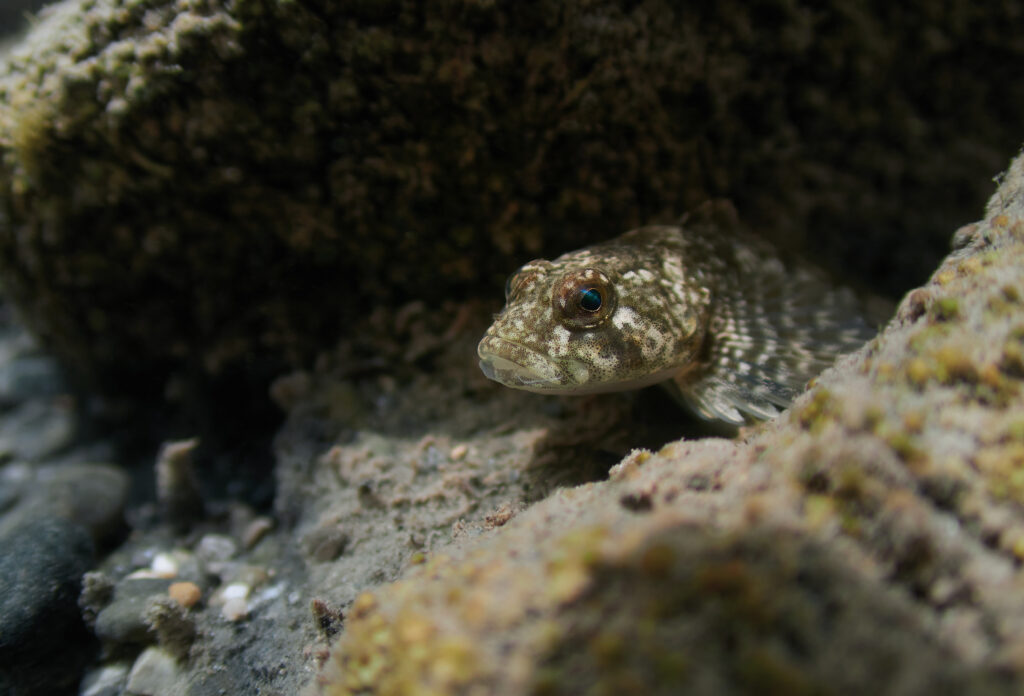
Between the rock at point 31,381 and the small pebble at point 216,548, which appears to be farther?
the rock at point 31,381

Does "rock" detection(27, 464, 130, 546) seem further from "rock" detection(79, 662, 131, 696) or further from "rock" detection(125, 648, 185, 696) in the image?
"rock" detection(125, 648, 185, 696)

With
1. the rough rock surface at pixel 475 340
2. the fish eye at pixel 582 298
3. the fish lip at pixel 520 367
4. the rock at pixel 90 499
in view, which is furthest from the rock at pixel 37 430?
the fish eye at pixel 582 298

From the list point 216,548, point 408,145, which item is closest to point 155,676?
point 216,548

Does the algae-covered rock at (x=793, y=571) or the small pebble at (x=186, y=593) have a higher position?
the algae-covered rock at (x=793, y=571)

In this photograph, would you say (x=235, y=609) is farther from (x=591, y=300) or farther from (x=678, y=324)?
(x=678, y=324)

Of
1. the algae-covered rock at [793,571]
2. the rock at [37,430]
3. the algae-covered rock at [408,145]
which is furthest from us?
the rock at [37,430]

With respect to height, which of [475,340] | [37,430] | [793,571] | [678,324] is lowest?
[37,430]

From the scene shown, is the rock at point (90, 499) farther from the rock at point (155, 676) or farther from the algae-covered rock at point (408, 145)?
the rock at point (155, 676)

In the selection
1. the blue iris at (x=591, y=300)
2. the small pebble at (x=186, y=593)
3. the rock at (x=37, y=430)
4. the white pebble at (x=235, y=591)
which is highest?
the blue iris at (x=591, y=300)

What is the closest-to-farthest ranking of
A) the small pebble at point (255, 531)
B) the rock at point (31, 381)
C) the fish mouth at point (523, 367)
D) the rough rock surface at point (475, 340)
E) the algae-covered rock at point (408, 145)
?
1. the rough rock surface at point (475, 340)
2. the fish mouth at point (523, 367)
3. the algae-covered rock at point (408, 145)
4. the small pebble at point (255, 531)
5. the rock at point (31, 381)
